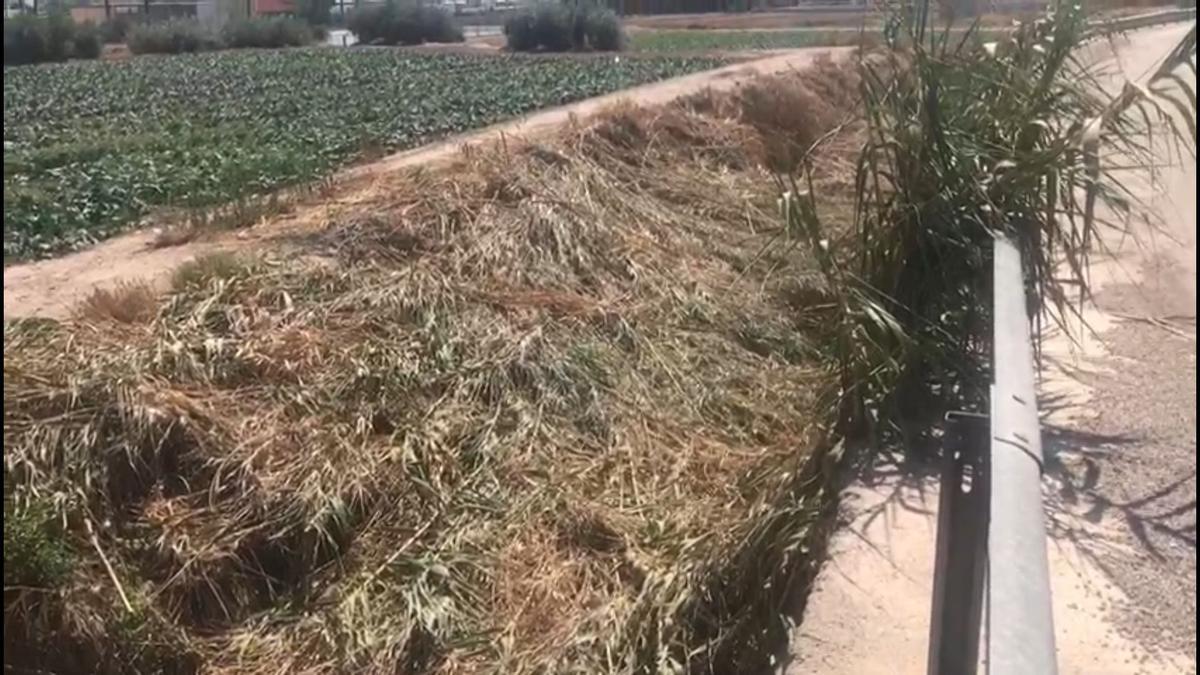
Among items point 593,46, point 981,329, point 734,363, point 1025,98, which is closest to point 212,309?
point 734,363

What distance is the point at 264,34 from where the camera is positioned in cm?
4066

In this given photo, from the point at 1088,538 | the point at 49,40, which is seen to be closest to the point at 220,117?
the point at 1088,538

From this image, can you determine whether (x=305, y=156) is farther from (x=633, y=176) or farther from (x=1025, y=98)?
(x=1025, y=98)

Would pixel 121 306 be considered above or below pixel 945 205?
below

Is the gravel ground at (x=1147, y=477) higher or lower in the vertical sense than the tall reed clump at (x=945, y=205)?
lower

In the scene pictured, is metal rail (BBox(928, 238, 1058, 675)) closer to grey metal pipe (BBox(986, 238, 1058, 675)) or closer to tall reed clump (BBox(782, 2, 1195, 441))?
grey metal pipe (BBox(986, 238, 1058, 675))

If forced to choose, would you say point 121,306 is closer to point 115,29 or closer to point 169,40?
point 169,40

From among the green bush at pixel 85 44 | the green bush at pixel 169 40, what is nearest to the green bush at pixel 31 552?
the green bush at pixel 85 44

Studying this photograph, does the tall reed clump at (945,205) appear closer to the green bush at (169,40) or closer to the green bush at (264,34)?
the green bush at (169,40)

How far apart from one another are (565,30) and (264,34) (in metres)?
9.81

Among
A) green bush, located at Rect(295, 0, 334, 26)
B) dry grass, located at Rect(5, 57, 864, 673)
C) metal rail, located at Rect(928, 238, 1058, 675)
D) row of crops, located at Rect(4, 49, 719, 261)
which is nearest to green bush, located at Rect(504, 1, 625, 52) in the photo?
row of crops, located at Rect(4, 49, 719, 261)

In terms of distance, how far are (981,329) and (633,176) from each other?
527 cm

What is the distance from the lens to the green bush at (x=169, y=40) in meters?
38.2

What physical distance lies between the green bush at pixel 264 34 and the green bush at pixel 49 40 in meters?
4.81
